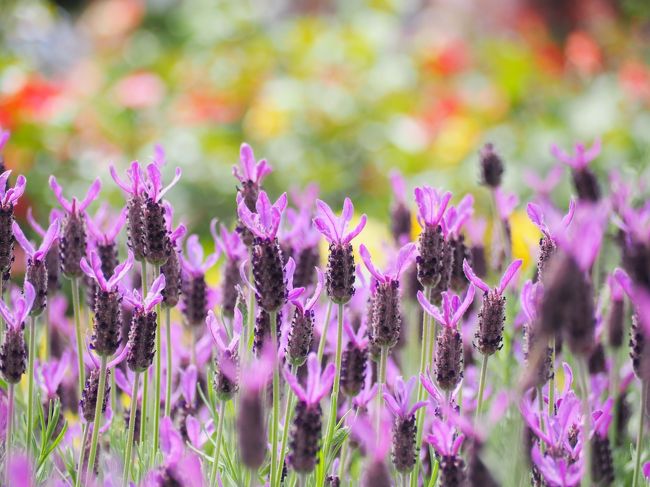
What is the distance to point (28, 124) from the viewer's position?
260 cm

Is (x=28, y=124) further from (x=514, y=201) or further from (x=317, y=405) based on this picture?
(x=317, y=405)

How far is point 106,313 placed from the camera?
0.80 metres

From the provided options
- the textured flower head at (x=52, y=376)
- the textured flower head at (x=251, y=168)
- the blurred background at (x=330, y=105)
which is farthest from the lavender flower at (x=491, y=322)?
the blurred background at (x=330, y=105)

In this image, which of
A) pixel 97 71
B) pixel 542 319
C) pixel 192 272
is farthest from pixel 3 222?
pixel 97 71

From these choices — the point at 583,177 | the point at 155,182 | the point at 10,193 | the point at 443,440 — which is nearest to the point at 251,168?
the point at 155,182

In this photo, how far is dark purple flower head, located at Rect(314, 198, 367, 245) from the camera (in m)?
0.80

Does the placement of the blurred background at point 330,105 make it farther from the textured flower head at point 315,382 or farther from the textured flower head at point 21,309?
the textured flower head at point 315,382

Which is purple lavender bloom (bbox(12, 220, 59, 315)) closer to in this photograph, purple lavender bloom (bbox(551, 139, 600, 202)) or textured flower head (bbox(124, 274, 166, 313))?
textured flower head (bbox(124, 274, 166, 313))

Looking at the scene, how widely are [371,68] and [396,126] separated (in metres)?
0.51

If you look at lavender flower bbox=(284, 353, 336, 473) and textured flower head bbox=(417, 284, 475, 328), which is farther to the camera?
textured flower head bbox=(417, 284, 475, 328)

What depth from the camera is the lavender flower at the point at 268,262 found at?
774mm

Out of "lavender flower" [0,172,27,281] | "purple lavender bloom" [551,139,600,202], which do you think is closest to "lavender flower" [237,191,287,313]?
"lavender flower" [0,172,27,281]

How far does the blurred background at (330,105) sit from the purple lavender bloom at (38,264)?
1.62 metres

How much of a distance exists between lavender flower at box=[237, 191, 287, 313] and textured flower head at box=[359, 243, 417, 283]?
0.08 metres
